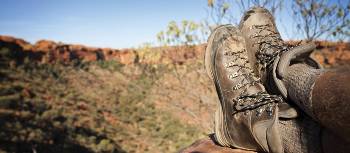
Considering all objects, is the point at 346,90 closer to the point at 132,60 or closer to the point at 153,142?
the point at 153,142

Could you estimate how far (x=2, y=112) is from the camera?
13305 millimetres

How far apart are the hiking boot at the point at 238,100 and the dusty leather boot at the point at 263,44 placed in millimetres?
56

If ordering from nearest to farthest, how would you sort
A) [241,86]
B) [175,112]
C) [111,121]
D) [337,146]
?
[337,146]
[241,86]
[111,121]
[175,112]

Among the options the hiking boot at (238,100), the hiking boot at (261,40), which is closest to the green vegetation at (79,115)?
the hiking boot at (261,40)

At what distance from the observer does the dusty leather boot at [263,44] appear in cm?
172

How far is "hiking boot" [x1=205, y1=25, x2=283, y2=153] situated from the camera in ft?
4.77

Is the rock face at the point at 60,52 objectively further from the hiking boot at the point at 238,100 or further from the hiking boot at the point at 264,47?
the hiking boot at the point at 238,100

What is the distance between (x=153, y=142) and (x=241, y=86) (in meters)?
12.5

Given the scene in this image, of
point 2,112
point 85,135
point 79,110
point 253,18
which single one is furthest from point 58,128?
point 253,18

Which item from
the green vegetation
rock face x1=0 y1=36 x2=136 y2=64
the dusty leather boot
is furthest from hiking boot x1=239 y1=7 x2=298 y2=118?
rock face x1=0 y1=36 x2=136 y2=64

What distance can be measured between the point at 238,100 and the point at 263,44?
515 mm

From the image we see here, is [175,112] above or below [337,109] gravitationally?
below

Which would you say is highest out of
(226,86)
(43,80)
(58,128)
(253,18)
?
(253,18)

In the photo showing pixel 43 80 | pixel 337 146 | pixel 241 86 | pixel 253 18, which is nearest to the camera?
pixel 337 146
